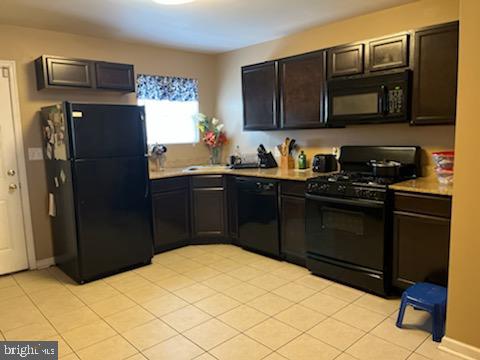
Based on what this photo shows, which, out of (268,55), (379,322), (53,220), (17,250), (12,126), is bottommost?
(379,322)

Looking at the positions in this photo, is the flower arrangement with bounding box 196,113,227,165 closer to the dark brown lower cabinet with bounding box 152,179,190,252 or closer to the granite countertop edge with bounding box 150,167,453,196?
the granite countertop edge with bounding box 150,167,453,196

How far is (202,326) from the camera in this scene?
2600mm

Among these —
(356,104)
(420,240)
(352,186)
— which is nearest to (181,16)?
(356,104)

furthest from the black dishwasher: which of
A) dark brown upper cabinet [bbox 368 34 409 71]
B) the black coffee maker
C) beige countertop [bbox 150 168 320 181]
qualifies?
dark brown upper cabinet [bbox 368 34 409 71]

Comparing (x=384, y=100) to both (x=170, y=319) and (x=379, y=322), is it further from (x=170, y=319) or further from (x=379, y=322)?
(x=170, y=319)

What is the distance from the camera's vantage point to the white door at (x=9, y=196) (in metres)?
3.55

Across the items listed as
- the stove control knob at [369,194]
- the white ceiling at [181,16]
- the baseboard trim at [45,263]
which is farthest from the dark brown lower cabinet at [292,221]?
the baseboard trim at [45,263]

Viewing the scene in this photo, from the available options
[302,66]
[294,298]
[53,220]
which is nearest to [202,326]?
[294,298]

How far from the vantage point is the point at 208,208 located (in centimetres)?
441

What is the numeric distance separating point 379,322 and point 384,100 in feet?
5.95

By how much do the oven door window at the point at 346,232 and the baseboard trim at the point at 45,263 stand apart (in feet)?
9.02

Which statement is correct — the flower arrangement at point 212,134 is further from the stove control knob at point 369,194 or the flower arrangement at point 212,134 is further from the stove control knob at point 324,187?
the stove control knob at point 369,194

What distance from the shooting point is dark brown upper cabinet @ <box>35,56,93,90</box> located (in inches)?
138

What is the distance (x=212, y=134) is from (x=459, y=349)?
3.74 meters
